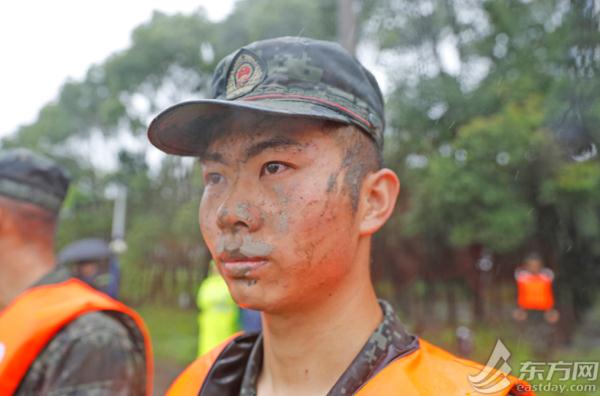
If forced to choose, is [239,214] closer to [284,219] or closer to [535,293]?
[284,219]

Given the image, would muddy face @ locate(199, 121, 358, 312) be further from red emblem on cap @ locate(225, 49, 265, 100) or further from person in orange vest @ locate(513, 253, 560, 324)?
person in orange vest @ locate(513, 253, 560, 324)

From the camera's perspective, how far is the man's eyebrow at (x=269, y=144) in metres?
1.33

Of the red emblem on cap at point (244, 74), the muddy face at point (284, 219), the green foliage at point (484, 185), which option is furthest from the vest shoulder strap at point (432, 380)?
the green foliage at point (484, 185)

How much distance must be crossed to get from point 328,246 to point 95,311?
116 cm

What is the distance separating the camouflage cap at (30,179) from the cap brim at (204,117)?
0.94m

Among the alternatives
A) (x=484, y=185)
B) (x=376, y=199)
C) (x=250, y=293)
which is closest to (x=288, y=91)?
(x=376, y=199)

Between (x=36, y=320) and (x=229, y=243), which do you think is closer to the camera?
Answer: (x=229, y=243)

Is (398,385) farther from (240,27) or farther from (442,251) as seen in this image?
(442,251)

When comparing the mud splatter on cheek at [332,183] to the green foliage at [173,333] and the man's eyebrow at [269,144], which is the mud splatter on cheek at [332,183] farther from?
the green foliage at [173,333]

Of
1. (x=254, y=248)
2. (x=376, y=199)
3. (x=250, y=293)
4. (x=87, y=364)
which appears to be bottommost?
(x=87, y=364)

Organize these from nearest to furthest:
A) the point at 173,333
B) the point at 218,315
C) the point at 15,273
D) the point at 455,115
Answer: the point at 15,273
the point at 455,115
the point at 218,315
the point at 173,333

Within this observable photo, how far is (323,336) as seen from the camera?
1415mm

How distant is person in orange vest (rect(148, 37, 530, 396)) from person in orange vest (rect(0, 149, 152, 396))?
29.5 inches

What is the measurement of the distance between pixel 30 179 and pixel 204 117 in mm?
1171
